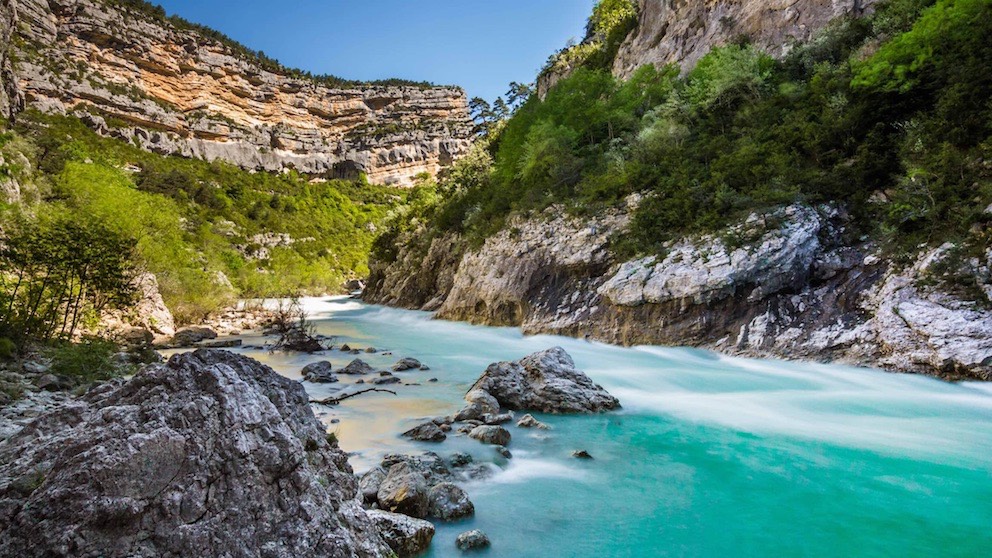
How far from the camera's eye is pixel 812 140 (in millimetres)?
15977

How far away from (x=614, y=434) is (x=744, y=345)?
7.57 meters

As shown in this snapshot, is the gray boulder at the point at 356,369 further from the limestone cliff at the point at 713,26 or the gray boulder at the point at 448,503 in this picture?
the limestone cliff at the point at 713,26

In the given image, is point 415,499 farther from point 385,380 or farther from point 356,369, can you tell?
point 356,369

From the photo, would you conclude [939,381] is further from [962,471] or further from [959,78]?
[959,78]

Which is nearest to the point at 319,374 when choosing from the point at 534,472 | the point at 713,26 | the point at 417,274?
the point at 534,472

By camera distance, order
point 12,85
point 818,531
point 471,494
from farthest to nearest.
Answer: point 12,85, point 471,494, point 818,531

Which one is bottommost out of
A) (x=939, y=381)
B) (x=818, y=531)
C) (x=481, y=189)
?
(x=818, y=531)

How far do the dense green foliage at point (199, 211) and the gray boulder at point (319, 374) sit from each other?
9166mm

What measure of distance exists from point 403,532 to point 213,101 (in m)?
110

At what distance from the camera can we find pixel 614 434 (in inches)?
332

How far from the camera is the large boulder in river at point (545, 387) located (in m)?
9.61

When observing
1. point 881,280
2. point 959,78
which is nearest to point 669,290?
point 881,280

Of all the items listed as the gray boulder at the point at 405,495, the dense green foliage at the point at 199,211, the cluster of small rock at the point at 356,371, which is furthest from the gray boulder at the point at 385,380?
the dense green foliage at the point at 199,211

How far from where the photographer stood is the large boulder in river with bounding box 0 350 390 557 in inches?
93.7
